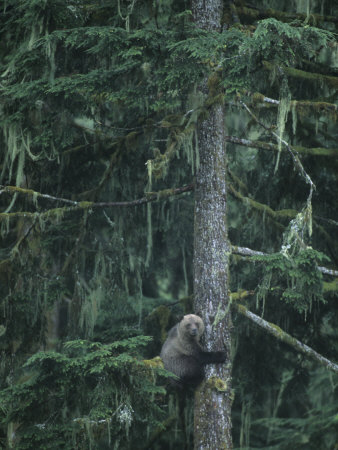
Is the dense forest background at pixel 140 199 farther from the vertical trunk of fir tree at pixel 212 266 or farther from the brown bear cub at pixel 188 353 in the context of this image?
the brown bear cub at pixel 188 353

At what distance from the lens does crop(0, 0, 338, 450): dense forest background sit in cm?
654

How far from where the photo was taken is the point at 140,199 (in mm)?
8359

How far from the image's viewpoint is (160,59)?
23.9 feet

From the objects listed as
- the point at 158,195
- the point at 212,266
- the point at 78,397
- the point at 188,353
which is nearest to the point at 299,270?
the point at 212,266

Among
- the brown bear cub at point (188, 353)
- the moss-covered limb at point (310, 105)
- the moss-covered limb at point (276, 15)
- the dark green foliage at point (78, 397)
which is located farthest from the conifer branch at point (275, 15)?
the dark green foliage at point (78, 397)

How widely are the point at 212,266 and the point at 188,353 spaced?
115 cm

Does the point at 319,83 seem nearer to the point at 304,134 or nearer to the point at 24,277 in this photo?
the point at 304,134

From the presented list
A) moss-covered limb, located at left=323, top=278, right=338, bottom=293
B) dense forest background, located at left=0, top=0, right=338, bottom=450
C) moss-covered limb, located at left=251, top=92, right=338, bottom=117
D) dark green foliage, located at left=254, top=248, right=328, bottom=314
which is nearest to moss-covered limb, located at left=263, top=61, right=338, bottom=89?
dense forest background, located at left=0, top=0, right=338, bottom=450

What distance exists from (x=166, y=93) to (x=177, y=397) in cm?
425

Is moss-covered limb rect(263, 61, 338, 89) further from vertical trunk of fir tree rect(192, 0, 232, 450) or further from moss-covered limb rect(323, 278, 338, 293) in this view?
moss-covered limb rect(323, 278, 338, 293)

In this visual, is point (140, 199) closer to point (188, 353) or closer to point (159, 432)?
point (188, 353)

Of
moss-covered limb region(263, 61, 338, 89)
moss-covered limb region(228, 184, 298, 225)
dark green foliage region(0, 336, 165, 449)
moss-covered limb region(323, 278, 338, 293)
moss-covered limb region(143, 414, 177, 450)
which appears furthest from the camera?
moss-covered limb region(143, 414, 177, 450)

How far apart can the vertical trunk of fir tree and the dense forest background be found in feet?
0.74

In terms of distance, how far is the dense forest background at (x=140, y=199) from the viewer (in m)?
6.54
